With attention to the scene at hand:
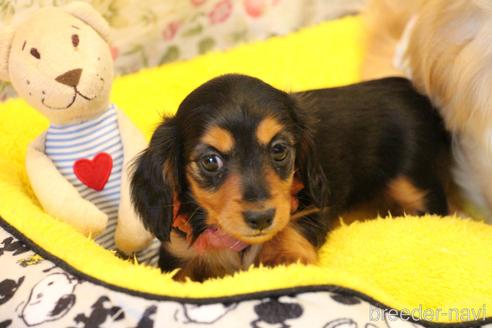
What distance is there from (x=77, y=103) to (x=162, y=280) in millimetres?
444

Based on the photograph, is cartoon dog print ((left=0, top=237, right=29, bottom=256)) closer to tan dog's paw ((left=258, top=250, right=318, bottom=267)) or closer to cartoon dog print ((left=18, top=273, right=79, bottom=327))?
cartoon dog print ((left=18, top=273, right=79, bottom=327))

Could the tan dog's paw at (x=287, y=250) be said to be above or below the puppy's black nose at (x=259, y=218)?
below

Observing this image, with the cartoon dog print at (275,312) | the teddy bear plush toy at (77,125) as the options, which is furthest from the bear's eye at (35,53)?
the cartoon dog print at (275,312)

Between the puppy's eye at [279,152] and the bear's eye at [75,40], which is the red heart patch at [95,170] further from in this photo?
the puppy's eye at [279,152]

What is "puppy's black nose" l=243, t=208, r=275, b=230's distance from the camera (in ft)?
3.12

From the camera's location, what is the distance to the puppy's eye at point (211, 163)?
1032 millimetres

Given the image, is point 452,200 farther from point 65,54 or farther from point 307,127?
point 65,54

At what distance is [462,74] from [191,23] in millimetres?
1069

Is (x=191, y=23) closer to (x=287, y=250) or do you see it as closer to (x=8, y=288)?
(x=287, y=250)

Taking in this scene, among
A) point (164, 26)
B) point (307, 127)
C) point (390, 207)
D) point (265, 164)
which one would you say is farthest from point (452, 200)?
point (164, 26)

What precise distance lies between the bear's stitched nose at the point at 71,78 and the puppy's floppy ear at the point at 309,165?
16.4 inches

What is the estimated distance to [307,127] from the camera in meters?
1.17

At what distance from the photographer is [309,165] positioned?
117cm

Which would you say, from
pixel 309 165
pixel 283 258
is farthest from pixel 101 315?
pixel 309 165
